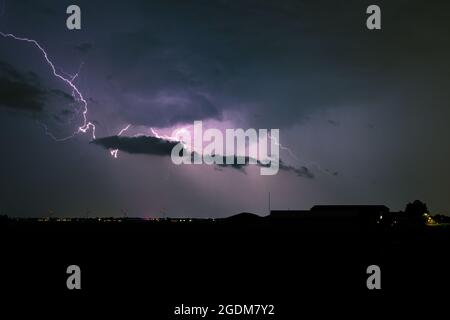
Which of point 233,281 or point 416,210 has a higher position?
point 416,210

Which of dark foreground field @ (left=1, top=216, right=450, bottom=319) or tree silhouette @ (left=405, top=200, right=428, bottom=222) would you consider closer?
dark foreground field @ (left=1, top=216, right=450, bottom=319)

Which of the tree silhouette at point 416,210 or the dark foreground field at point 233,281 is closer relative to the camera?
the dark foreground field at point 233,281

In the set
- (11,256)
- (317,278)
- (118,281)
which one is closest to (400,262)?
(317,278)

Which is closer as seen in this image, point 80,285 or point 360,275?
point 80,285

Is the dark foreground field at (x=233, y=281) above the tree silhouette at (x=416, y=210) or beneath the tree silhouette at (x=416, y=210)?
beneath

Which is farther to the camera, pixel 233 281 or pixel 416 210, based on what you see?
pixel 416 210

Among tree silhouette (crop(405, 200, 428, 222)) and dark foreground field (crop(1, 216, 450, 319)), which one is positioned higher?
tree silhouette (crop(405, 200, 428, 222))

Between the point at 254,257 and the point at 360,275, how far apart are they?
7.34 meters
